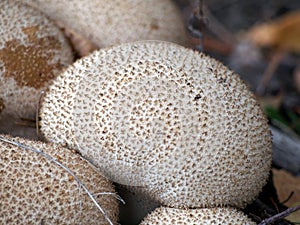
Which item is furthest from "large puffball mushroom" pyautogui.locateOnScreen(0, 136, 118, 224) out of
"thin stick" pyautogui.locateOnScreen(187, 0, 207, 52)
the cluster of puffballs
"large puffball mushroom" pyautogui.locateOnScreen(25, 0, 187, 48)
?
"thin stick" pyautogui.locateOnScreen(187, 0, 207, 52)

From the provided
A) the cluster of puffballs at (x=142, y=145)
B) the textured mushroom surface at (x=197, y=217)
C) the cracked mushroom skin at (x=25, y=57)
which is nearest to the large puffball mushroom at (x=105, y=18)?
the cracked mushroom skin at (x=25, y=57)

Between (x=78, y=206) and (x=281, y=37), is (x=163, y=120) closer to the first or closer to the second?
(x=78, y=206)

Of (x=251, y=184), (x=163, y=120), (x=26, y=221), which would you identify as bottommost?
(x=26, y=221)

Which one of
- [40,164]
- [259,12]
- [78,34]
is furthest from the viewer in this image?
[259,12]

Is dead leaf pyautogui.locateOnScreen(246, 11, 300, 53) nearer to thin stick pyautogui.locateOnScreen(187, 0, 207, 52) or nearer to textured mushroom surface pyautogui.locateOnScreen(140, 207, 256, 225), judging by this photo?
thin stick pyautogui.locateOnScreen(187, 0, 207, 52)

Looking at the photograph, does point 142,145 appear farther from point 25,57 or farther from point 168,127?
point 25,57

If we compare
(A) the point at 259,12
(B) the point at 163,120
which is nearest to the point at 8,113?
(B) the point at 163,120
